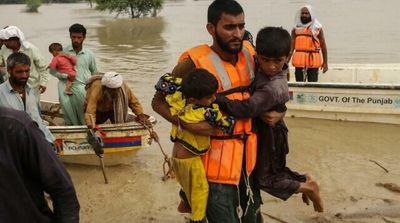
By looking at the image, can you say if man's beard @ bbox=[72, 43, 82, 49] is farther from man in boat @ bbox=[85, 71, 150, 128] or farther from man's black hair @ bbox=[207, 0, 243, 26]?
man's black hair @ bbox=[207, 0, 243, 26]

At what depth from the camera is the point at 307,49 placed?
7.52 meters

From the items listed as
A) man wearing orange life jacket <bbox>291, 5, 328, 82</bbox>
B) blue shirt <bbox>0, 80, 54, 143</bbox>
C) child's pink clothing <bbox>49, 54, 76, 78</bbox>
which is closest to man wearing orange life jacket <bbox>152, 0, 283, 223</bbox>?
blue shirt <bbox>0, 80, 54, 143</bbox>

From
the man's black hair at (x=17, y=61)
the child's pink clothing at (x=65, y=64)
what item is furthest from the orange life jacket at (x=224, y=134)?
the child's pink clothing at (x=65, y=64)

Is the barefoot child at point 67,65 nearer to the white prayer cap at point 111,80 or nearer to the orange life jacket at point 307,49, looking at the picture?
the white prayer cap at point 111,80

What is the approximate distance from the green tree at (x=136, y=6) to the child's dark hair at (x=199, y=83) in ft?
109

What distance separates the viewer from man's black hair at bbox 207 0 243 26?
2486 millimetres

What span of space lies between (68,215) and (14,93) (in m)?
2.57

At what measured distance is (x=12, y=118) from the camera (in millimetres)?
1523

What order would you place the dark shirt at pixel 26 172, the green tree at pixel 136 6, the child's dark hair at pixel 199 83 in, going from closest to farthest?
the dark shirt at pixel 26 172 < the child's dark hair at pixel 199 83 < the green tree at pixel 136 6

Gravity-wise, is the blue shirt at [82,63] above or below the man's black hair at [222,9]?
below

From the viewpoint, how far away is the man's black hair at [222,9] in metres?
2.49

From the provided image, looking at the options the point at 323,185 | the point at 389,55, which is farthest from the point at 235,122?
the point at 389,55

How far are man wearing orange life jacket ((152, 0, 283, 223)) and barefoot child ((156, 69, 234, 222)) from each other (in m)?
0.05

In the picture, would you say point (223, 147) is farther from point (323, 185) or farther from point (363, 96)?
point (363, 96)
